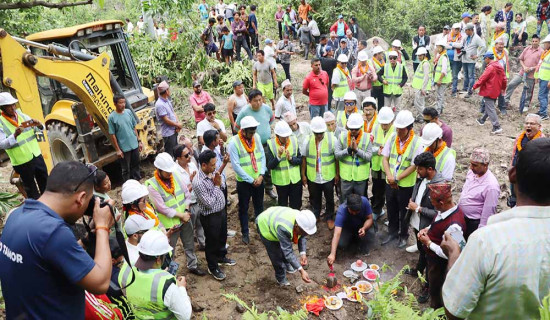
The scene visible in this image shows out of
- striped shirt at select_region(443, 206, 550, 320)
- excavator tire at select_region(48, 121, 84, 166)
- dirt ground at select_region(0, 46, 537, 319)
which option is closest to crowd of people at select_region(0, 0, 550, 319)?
striped shirt at select_region(443, 206, 550, 320)

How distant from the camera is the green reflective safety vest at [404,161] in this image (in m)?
5.53

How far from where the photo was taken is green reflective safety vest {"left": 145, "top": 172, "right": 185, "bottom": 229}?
193 inches

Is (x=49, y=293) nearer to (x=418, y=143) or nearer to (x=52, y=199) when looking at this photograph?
(x=52, y=199)

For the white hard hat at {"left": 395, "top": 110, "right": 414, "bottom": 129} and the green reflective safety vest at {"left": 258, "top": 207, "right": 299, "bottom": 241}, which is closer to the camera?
the green reflective safety vest at {"left": 258, "top": 207, "right": 299, "bottom": 241}

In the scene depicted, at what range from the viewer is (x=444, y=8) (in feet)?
49.9

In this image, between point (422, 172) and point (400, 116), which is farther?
point (400, 116)

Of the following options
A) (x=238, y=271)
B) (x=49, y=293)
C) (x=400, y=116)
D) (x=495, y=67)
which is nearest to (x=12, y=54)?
(x=238, y=271)

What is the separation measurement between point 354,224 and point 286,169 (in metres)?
1.29

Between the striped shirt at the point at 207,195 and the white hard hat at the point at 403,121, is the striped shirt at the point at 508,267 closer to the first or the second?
the striped shirt at the point at 207,195

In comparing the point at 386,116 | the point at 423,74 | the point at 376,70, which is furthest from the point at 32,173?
the point at 423,74

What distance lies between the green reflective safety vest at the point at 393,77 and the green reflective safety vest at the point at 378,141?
10.5 feet

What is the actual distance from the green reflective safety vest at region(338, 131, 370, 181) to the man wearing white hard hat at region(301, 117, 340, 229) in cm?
17

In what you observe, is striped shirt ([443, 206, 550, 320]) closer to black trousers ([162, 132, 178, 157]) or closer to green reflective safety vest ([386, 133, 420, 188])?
green reflective safety vest ([386, 133, 420, 188])

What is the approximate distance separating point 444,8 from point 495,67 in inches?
285
